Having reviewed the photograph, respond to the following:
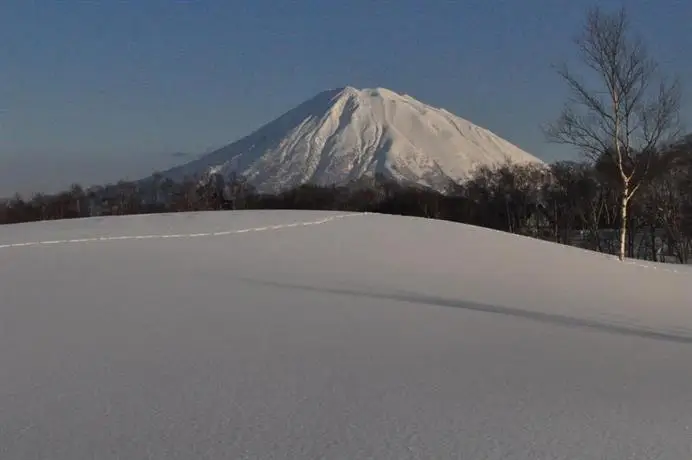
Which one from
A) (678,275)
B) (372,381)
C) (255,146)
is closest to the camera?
(372,381)

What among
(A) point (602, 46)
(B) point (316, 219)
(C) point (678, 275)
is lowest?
(C) point (678, 275)

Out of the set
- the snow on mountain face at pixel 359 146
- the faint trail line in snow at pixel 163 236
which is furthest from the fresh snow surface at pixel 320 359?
the snow on mountain face at pixel 359 146

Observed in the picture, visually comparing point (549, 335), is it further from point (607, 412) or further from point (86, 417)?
point (86, 417)

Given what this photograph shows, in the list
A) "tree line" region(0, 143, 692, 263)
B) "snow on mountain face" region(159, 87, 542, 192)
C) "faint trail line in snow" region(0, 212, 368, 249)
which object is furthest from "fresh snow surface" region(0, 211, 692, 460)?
"snow on mountain face" region(159, 87, 542, 192)

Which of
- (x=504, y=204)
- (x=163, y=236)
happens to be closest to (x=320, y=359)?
(x=163, y=236)

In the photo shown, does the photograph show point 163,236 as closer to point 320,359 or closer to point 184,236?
point 184,236

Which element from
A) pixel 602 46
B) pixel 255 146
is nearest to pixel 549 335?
pixel 602 46

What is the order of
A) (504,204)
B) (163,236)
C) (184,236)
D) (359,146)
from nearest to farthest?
(163,236), (184,236), (504,204), (359,146)
